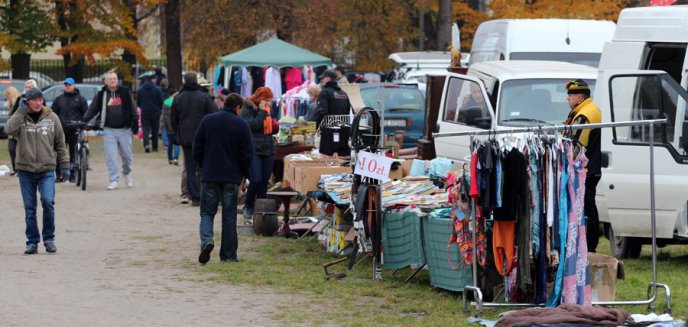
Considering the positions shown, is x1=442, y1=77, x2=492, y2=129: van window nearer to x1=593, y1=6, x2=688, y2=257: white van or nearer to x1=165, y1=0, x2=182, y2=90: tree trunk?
x1=593, y1=6, x2=688, y2=257: white van

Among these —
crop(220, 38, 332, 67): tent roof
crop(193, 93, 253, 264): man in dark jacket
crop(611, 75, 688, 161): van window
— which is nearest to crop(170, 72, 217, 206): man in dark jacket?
crop(193, 93, 253, 264): man in dark jacket

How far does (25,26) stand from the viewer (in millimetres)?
42312

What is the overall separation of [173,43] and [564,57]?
2194 centimetres

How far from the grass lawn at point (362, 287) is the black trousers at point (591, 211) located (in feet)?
1.53

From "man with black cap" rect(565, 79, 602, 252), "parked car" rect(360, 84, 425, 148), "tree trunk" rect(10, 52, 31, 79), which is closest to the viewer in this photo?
"man with black cap" rect(565, 79, 602, 252)

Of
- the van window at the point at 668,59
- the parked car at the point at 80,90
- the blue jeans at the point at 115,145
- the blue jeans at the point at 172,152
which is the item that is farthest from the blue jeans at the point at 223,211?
the parked car at the point at 80,90

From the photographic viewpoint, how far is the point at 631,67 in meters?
13.5

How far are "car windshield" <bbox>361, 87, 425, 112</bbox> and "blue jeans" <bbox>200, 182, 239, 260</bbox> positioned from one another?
1264cm

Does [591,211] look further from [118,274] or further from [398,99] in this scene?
[398,99]

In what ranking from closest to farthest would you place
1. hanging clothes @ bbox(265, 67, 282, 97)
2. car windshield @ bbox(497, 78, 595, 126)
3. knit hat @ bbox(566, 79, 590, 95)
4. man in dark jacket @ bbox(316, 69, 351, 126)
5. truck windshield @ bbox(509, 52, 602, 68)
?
knit hat @ bbox(566, 79, 590, 95) < car windshield @ bbox(497, 78, 595, 126) < man in dark jacket @ bbox(316, 69, 351, 126) < truck windshield @ bbox(509, 52, 602, 68) < hanging clothes @ bbox(265, 67, 282, 97)

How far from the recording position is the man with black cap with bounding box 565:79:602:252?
1232 cm

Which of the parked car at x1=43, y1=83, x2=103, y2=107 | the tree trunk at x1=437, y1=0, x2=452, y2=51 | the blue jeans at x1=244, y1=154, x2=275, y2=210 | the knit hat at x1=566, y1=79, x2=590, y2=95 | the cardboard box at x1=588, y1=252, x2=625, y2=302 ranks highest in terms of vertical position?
the tree trunk at x1=437, y1=0, x2=452, y2=51

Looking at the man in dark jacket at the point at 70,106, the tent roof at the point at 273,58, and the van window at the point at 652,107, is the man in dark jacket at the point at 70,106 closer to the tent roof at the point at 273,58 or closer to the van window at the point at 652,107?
the tent roof at the point at 273,58

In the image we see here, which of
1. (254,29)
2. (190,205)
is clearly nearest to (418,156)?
(190,205)
